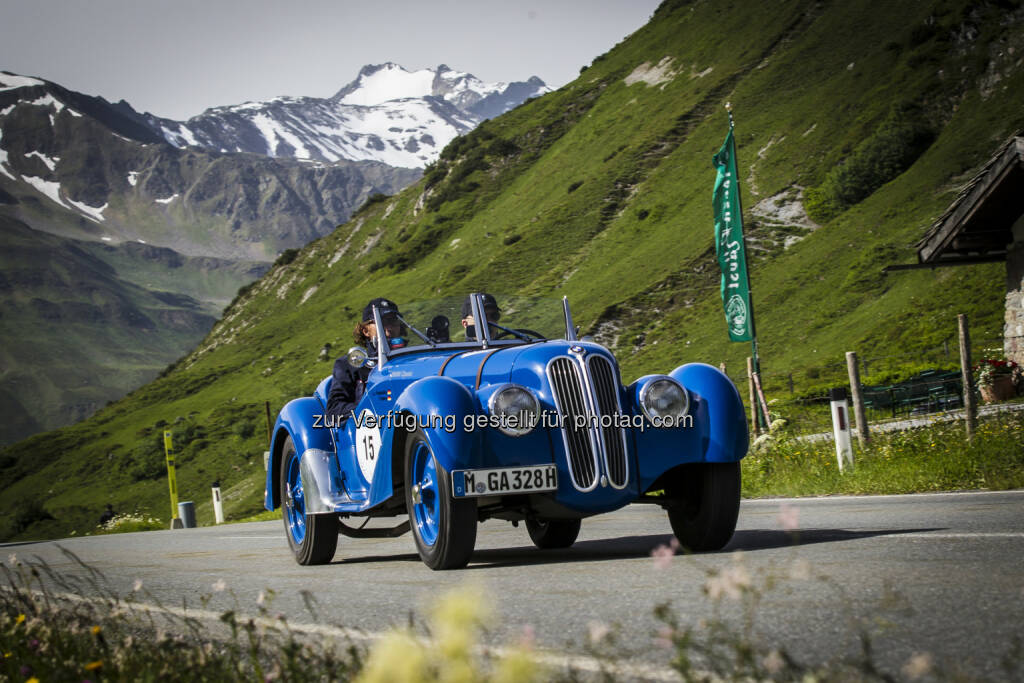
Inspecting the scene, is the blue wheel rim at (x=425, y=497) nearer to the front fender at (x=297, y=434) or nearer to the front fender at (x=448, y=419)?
the front fender at (x=448, y=419)

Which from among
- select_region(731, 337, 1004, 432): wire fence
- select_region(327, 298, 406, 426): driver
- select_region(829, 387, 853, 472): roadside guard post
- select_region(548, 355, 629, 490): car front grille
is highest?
select_region(327, 298, 406, 426): driver

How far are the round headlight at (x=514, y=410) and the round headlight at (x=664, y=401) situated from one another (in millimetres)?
772

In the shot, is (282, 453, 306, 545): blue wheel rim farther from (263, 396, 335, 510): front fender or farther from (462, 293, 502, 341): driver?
(462, 293, 502, 341): driver

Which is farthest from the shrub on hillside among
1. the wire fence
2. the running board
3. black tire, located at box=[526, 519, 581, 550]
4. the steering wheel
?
the running board

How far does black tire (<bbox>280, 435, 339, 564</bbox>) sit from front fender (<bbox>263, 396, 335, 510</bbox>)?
0.34 feet

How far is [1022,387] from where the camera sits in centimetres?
2412

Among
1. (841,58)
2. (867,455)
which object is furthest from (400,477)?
(841,58)

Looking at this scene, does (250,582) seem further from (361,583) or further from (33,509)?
(33,509)

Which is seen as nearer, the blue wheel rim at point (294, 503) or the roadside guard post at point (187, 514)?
the blue wheel rim at point (294, 503)

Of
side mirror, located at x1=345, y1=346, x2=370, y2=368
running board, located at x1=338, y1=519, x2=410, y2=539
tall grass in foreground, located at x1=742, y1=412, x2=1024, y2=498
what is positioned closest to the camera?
running board, located at x1=338, y1=519, x2=410, y2=539

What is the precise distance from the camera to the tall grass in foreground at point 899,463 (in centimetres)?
1117

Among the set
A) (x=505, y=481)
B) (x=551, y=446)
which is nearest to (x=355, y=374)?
(x=551, y=446)

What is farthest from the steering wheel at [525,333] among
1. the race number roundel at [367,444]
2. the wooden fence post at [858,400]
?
the wooden fence post at [858,400]

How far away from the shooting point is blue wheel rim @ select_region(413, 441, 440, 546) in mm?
7359
